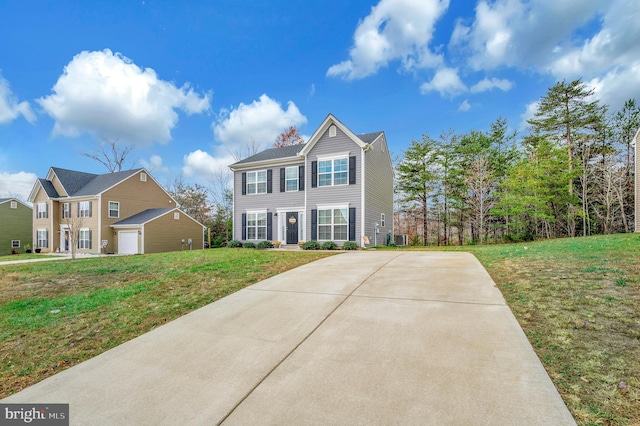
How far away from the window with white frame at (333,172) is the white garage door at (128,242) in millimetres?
17534

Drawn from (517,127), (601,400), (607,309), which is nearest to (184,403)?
(601,400)

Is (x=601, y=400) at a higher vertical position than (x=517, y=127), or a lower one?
lower

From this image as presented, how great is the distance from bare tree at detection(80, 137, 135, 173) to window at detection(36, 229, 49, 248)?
8.94m

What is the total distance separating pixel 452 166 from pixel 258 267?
21.0 m

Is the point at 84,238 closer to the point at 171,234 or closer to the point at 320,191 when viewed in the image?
the point at 171,234

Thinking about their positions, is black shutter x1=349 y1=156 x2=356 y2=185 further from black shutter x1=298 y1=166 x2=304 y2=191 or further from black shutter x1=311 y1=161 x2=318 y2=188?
black shutter x1=298 y1=166 x2=304 y2=191

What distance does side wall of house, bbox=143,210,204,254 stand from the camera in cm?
2320

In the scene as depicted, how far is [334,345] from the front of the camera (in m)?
3.33

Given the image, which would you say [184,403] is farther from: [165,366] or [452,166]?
[452,166]

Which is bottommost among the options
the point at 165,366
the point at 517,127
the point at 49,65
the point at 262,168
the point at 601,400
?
the point at 165,366

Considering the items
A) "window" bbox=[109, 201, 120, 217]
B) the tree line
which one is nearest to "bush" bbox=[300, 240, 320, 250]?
the tree line

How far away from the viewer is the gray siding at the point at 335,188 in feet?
50.8

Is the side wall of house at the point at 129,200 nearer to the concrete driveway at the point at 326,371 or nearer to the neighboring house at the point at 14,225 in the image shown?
the neighboring house at the point at 14,225

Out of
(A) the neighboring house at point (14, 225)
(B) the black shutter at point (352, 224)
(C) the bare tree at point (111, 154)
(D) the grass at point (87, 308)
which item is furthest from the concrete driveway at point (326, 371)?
(A) the neighboring house at point (14, 225)
